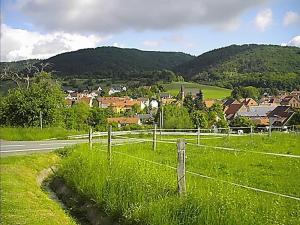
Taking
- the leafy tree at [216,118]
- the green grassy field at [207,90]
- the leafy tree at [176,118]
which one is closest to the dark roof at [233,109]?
the leafy tree at [216,118]

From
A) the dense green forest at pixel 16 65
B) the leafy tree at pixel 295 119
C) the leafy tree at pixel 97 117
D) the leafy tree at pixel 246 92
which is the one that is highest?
the dense green forest at pixel 16 65

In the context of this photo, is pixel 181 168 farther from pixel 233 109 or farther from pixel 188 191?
pixel 233 109

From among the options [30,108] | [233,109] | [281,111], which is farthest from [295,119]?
[30,108]

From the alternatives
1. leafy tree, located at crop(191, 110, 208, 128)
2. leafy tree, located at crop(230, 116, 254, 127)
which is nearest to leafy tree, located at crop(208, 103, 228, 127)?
leafy tree, located at crop(230, 116, 254, 127)

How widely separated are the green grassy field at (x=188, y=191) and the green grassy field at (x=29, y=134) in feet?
45.3

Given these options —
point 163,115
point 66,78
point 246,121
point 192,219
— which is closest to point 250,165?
point 192,219

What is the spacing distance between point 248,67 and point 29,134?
124788 mm

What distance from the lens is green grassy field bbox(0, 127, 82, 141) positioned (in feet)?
88.3

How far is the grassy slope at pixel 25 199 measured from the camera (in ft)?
26.6

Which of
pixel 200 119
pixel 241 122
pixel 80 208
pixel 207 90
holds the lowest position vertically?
pixel 241 122

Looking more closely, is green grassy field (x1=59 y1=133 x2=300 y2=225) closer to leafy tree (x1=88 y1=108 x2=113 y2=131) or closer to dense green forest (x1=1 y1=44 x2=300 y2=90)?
leafy tree (x1=88 y1=108 x2=113 y2=131)

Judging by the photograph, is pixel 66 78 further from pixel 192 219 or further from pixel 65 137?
pixel 192 219

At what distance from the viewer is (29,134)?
27.5 metres

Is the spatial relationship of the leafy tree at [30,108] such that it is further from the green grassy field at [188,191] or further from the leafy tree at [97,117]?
the leafy tree at [97,117]
